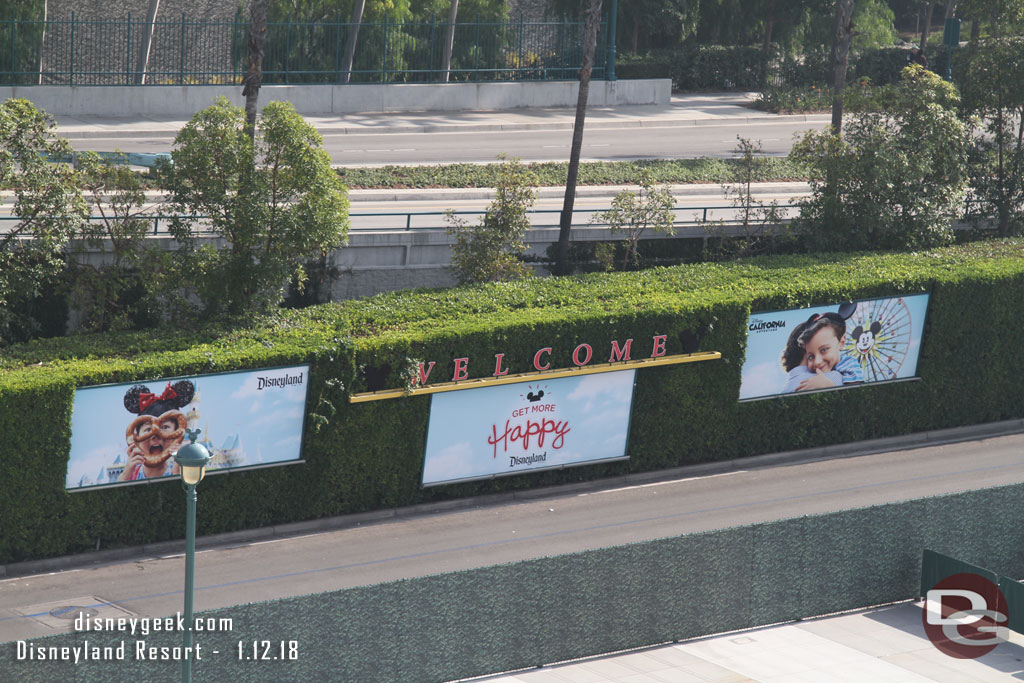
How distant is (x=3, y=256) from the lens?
2583 centimetres

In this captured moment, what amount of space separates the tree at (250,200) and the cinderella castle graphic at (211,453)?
311 cm

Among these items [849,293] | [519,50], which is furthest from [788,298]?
[519,50]

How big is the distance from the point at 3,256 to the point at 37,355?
7.71ft

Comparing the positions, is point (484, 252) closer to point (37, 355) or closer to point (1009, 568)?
point (37, 355)

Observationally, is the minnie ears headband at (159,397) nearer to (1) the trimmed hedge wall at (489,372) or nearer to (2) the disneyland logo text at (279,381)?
(1) the trimmed hedge wall at (489,372)

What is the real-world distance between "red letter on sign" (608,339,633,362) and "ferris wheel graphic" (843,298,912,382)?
643 centimetres

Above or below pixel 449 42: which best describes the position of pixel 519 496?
below

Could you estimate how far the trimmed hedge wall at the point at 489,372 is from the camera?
24406mm

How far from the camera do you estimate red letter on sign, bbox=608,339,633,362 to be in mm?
29344

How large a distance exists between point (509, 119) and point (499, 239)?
72.2 feet

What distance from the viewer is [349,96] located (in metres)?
51.0

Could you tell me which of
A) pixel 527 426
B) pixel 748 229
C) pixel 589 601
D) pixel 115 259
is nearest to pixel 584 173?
pixel 748 229

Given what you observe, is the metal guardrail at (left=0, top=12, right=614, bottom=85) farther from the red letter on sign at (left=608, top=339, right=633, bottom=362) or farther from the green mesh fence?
the green mesh fence

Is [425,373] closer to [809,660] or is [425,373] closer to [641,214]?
[641,214]
